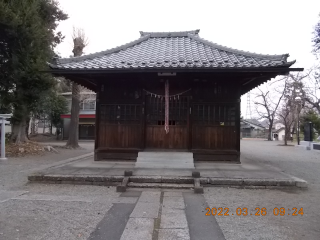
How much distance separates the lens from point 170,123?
9438 mm

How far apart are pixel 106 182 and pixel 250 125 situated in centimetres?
7187

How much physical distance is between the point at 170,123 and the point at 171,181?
3.13 meters

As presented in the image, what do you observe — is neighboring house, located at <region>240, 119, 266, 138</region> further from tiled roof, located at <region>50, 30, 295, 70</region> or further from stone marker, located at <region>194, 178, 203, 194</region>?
stone marker, located at <region>194, 178, 203, 194</region>

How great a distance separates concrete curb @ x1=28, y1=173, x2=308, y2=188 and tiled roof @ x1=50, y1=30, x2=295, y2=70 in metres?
3.46

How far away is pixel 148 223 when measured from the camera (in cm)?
421

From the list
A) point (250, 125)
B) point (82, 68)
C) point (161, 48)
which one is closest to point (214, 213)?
Result: point (82, 68)

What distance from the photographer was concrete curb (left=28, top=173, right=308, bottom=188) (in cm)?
664

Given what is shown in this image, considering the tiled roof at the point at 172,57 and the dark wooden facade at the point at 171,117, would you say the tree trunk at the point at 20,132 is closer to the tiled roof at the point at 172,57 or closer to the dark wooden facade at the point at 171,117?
the dark wooden facade at the point at 171,117

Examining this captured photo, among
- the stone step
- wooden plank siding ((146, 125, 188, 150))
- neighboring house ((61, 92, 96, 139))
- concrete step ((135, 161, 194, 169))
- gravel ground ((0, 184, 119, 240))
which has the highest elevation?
neighboring house ((61, 92, 96, 139))

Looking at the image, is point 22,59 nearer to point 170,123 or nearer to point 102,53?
point 102,53

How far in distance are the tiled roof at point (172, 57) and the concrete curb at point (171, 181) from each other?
346cm

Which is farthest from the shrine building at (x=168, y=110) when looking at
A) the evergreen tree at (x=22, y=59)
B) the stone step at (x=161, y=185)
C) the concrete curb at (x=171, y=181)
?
the evergreen tree at (x=22, y=59)

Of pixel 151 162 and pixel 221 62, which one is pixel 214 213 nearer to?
pixel 151 162

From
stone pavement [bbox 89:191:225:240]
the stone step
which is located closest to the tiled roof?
the stone step
